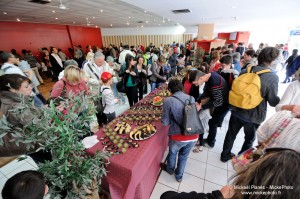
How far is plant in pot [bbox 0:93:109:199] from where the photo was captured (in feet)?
2.84

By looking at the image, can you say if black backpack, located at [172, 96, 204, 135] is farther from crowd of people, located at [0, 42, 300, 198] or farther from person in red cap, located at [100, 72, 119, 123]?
person in red cap, located at [100, 72, 119, 123]

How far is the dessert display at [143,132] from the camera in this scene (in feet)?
5.26

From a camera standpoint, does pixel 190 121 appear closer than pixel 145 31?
Yes

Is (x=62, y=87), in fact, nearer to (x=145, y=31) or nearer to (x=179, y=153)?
(x=179, y=153)

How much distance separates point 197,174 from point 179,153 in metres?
0.55

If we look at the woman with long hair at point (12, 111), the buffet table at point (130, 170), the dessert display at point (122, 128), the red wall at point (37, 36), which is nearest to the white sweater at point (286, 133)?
the buffet table at point (130, 170)

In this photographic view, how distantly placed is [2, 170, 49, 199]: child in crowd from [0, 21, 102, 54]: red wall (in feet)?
33.0

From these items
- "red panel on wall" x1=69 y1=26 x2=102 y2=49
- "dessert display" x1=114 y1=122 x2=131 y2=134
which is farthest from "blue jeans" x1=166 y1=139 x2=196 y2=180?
"red panel on wall" x1=69 y1=26 x2=102 y2=49

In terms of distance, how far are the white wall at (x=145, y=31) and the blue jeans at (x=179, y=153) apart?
46.6 feet

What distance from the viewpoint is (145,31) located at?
47.1 feet

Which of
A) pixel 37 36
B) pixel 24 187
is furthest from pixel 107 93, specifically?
pixel 37 36

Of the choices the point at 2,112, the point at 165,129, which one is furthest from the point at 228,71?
the point at 2,112

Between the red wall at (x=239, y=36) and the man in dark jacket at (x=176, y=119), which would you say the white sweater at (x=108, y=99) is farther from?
the red wall at (x=239, y=36)

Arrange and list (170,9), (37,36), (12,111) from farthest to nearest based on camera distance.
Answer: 1. (37,36)
2. (170,9)
3. (12,111)
